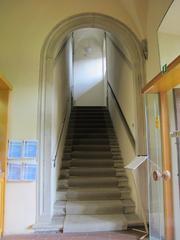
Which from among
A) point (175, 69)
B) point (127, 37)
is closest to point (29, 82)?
point (127, 37)

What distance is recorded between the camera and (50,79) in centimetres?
365

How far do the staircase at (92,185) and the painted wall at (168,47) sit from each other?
2345mm

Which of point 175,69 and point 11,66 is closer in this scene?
point 175,69

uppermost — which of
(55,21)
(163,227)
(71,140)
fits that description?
(55,21)

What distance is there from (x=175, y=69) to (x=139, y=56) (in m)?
1.69

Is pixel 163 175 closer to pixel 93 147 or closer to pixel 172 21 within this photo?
pixel 172 21

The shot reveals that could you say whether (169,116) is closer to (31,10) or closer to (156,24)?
(156,24)

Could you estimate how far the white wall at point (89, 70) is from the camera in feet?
29.2

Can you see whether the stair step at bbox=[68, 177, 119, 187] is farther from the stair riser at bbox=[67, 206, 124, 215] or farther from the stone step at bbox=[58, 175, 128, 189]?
the stair riser at bbox=[67, 206, 124, 215]

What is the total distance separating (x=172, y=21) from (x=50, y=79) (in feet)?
6.19

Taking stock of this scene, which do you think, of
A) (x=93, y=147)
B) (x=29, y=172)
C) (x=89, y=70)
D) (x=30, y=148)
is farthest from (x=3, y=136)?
(x=89, y=70)

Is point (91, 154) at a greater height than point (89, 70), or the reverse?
point (89, 70)

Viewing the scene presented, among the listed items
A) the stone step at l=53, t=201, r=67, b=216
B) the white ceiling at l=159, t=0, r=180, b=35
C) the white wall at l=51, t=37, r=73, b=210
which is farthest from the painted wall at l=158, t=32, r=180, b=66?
the stone step at l=53, t=201, r=67, b=216

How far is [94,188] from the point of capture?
4.33 meters
